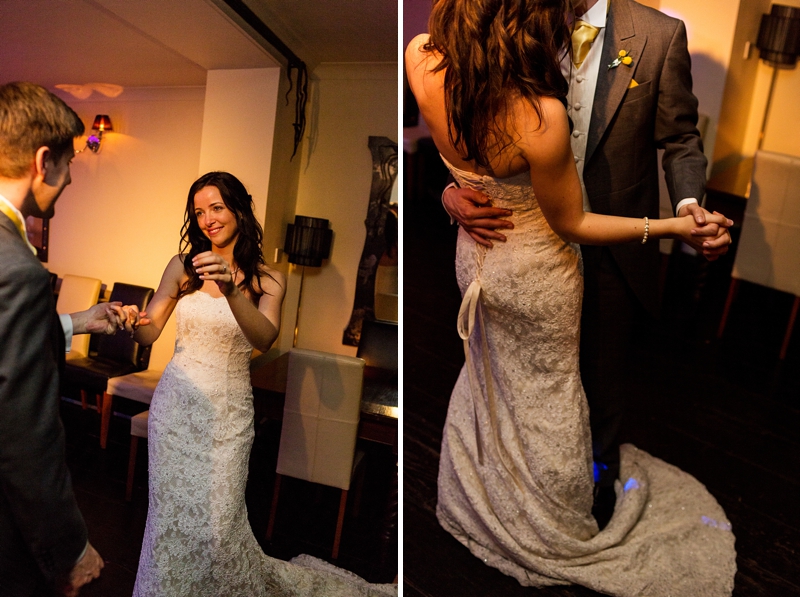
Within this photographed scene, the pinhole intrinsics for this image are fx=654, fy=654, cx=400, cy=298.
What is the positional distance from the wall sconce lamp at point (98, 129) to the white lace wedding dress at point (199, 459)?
0.61 feet

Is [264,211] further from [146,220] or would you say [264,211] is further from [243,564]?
[243,564]

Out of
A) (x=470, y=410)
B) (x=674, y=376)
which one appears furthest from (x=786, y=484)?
(x=470, y=410)

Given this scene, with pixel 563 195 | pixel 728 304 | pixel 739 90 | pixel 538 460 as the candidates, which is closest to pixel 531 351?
pixel 538 460

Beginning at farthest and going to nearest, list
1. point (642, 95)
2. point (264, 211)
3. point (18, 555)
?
point (642, 95)
point (264, 211)
point (18, 555)

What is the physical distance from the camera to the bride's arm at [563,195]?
129 centimetres

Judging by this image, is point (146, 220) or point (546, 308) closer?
point (146, 220)

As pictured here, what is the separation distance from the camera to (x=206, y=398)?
28.7 inches

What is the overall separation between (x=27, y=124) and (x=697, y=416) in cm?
288

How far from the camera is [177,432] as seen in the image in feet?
2.37

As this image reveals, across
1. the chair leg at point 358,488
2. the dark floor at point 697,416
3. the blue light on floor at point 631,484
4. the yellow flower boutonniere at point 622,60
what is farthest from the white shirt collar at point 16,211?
the blue light on floor at point 631,484

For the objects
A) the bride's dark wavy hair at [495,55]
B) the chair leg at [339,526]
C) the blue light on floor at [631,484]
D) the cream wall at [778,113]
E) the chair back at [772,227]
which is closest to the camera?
the chair leg at [339,526]

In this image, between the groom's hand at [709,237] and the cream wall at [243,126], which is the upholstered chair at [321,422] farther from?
the groom's hand at [709,237]

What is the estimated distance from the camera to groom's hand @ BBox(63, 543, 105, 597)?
70 centimetres

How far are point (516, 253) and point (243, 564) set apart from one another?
1.04 meters
